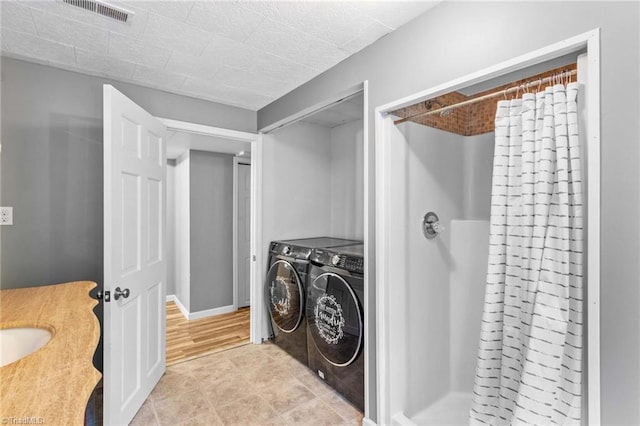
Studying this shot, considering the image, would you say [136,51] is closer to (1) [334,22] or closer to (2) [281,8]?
(2) [281,8]

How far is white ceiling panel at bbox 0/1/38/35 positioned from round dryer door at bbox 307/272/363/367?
7.09 feet

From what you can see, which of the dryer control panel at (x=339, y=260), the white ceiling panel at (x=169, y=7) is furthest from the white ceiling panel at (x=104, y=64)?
the dryer control panel at (x=339, y=260)

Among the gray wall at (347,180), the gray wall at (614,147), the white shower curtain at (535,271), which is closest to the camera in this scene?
the gray wall at (614,147)

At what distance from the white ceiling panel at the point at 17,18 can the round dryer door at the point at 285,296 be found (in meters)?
2.15

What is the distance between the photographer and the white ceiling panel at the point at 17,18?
4.96ft

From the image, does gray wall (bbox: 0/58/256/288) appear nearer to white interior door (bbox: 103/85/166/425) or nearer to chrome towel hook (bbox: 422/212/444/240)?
white interior door (bbox: 103/85/166/425)

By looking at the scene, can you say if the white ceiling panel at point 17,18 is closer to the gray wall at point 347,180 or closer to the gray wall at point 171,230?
the gray wall at point 347,180

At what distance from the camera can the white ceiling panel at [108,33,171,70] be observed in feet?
5.94

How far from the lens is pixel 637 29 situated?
95 cm

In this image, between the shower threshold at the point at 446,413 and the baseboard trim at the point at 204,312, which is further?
the baseboard trim at the point at 204,312

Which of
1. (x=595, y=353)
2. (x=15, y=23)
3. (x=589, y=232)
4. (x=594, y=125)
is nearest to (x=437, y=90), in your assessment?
(x=594, y=125)

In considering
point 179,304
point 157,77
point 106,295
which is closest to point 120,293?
point 106,295

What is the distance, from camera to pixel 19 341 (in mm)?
1219

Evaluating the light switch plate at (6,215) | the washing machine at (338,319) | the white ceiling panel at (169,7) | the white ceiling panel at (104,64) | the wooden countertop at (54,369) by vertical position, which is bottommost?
the washing machine at (338,319)
